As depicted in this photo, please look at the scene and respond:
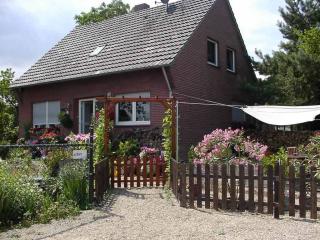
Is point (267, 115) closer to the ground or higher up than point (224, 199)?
higher up

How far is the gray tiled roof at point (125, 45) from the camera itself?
18.4m

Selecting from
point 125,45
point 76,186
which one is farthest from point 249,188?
point 125,45

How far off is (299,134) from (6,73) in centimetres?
1774

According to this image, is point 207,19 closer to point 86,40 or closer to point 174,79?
point 174,79

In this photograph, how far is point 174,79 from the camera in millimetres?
17688

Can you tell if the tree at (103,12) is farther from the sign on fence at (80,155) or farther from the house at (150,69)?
the sign on fence at (80,155)

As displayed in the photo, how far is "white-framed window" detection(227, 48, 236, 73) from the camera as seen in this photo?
22.3 meters

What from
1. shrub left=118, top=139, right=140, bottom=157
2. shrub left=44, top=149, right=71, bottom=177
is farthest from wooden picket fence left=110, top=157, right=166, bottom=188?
shrub left=118, top=139, right=140, bottom=157

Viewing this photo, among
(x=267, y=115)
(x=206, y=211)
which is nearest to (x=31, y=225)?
(x=206, y=211)

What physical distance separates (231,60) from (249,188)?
569 inches

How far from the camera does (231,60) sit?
22.6 m

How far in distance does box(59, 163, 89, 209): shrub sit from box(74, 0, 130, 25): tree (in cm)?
3424

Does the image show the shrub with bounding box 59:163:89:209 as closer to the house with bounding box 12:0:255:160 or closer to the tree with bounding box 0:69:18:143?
the house with bounding box 12:0:255:160

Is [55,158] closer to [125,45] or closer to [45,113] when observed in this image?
[125,45]
